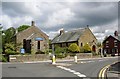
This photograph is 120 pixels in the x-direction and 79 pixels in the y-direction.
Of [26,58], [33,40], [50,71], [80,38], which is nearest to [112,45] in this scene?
[80,38]

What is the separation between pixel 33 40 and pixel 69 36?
2301cm

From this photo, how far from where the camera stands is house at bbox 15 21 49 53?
2572 inches

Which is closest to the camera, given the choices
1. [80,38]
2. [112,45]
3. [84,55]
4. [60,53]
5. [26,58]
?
[26,58]

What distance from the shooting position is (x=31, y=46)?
64.9m

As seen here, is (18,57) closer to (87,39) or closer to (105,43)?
(87,39)

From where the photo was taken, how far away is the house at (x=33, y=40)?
214 feet

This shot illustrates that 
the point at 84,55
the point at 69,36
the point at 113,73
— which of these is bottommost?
the point at 113,73

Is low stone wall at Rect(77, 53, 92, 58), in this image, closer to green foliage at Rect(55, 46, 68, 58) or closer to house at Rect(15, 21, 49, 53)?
green foliage at Rect(55, 46, 68, 58)

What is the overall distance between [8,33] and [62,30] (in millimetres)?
24133

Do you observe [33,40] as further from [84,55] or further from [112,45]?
[112,45]

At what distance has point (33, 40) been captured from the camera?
65.5 metres

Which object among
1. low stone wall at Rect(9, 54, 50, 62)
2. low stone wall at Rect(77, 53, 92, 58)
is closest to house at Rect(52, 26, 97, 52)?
low stone wall at Rect(77, 53, 92, 58)

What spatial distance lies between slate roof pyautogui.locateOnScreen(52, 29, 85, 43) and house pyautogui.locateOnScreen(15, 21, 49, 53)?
13.1 m

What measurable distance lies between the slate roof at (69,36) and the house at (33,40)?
517 inches
